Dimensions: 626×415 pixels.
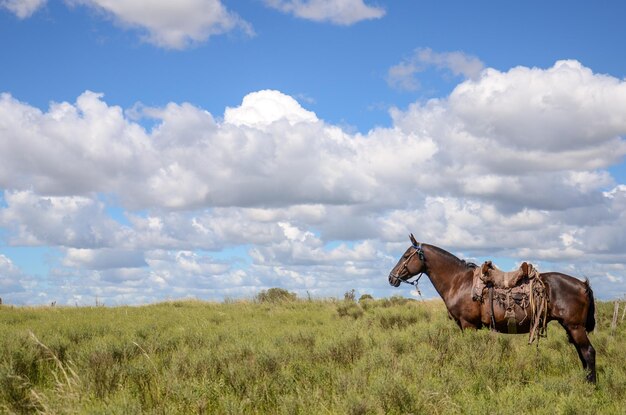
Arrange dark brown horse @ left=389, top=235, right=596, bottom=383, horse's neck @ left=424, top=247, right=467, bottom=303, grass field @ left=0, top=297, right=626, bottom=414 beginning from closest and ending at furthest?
grass field @ left=0, top=297, right=626, bottom=414 → dark brown horse @ left=389, top=235, right=596, bottom=383 → horse's neck @ left=424, top=247, right=467, bottom=303

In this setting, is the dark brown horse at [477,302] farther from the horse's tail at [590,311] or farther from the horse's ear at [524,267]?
the horse's ear at [524,267]

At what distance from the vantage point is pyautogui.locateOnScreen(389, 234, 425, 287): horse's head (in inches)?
484

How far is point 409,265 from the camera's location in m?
12.5

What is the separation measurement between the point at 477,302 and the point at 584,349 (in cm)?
204

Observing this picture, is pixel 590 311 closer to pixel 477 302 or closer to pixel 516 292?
pixel 516 292

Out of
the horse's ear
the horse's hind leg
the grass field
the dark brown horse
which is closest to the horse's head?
the dark brown horse

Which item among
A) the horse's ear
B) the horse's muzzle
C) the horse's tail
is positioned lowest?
the horse's tail

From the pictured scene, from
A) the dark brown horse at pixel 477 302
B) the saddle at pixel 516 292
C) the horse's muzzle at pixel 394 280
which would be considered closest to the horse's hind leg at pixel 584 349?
the dark brown horse at pixel 477 302

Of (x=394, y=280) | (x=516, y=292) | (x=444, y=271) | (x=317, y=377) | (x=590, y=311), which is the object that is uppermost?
(x=444, y=271)

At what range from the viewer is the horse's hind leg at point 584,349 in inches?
379

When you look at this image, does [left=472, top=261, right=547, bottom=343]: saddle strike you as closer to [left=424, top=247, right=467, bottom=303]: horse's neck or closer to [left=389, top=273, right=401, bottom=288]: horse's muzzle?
[left=424, top=247, right=467, bottom=303]: horse's neck

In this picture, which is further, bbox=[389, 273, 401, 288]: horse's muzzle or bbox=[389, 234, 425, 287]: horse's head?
bbox=[389, 273, 401, 288]: horse's muzzle

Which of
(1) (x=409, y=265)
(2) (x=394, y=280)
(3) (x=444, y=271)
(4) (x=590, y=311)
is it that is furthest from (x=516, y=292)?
(2) (x=394, y=280)

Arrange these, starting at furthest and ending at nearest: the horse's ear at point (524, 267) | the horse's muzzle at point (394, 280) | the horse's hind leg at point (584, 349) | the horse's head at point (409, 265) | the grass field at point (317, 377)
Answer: the horse's muzzle at point (394, 280) → the horse's head at point (409, 265) → the horse's ear at point (524, 267) → the horse's hind leg at point (584, 349) → the grass field at point (317, 377)
